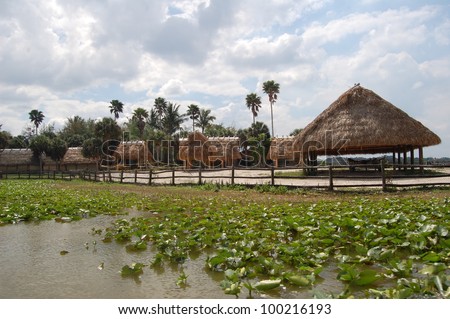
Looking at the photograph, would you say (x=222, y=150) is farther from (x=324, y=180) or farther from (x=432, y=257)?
(x=432, y=257)

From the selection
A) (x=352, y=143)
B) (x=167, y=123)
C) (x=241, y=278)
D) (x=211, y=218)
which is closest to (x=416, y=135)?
(x=352, y=143)

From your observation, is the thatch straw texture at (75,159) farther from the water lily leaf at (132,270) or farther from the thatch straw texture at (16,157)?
the water lily leaf at (132,270)

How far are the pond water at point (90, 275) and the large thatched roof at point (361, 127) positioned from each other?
47.6ft

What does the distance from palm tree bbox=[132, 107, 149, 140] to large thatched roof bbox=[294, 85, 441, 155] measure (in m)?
30.9

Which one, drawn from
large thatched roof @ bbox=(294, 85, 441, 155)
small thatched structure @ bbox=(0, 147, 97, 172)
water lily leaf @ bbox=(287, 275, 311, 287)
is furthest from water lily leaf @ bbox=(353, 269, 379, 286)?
small thatched structure @ bbox=(0, 147, 97, 172)

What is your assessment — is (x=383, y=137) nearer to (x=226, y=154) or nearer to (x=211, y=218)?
(x=211, y=218)

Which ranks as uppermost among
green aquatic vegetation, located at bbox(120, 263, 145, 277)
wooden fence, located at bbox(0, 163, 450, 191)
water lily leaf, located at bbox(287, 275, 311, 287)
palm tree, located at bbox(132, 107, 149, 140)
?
palm tree, located at bbox(132, 107, 149, 140)

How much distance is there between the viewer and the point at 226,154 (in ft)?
104

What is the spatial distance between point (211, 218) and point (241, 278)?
332 centimetres

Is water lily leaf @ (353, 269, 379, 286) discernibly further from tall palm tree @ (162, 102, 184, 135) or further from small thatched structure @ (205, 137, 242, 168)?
tall palm tree @ (162, 102, 184, 135)

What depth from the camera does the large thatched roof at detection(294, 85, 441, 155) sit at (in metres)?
17.1

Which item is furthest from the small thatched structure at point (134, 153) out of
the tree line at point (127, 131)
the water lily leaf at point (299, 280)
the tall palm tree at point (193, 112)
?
the water lily leaf at point (299, 280)

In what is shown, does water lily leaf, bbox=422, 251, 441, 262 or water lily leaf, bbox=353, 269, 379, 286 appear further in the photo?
water lily leaf, bbox=422, 251, 441, 262

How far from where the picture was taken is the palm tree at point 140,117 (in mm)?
45772
